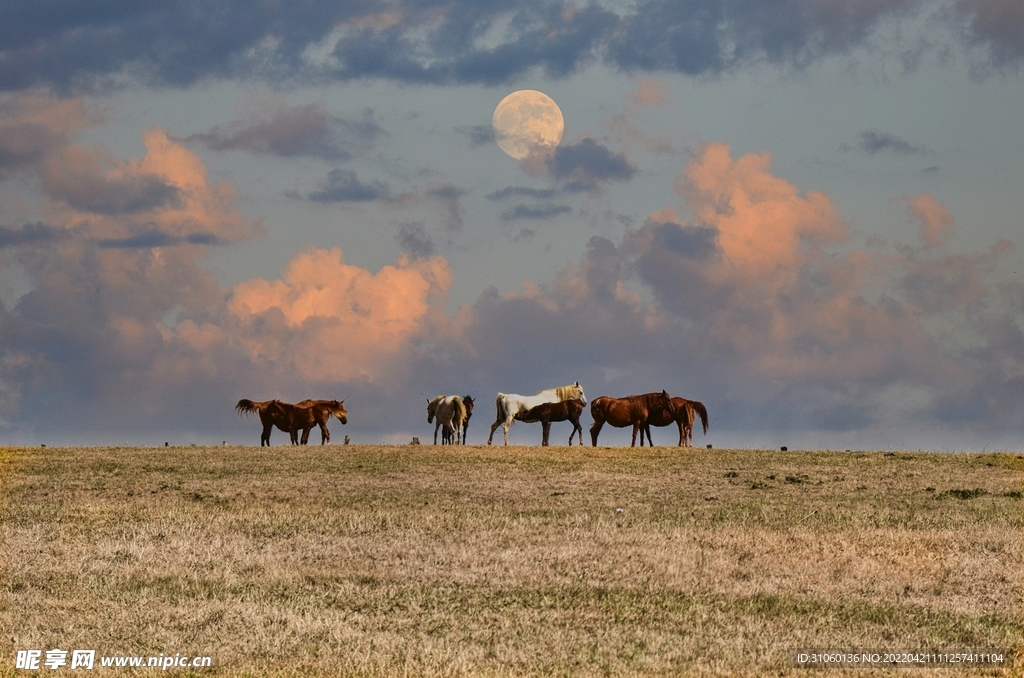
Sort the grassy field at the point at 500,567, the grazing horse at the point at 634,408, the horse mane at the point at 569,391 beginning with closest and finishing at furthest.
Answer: the grassy field at the point at 500,567, the grazing horse at the point at 634,408, the horse mane at the point at 569,391

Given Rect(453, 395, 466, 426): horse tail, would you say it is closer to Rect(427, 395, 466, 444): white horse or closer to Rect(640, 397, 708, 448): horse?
Rect(427, 395, 466, 444): white horse

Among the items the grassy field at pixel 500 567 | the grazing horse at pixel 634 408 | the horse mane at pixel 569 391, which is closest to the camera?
the grassy field at pixel 500 567

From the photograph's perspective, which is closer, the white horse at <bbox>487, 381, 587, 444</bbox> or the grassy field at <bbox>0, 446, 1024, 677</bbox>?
the grassy field at <bbox>0, 446, 1024, 677</bbox>

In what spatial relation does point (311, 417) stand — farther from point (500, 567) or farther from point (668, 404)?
point (500, 567)

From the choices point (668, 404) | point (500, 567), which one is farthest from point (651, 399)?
point (500, 567)

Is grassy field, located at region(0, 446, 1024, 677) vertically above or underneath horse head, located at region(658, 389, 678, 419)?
underneath

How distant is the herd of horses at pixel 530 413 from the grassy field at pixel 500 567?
36.0ft

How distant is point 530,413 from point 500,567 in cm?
2809

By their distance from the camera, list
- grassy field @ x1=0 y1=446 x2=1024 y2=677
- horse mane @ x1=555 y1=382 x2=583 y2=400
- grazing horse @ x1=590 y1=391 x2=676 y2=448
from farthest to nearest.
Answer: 1. horse mane @ x1=555 y1=382 x2=583 y2=400
2. grazing horse @ x1=590 y1=391 x2=676 y2=448
3. grassy field @ x1=0 y1=446 x2=1024 y2=677

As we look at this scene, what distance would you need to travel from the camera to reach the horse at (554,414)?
46.7 metres

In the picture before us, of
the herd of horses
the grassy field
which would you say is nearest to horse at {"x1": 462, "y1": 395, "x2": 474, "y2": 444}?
the herd of horses

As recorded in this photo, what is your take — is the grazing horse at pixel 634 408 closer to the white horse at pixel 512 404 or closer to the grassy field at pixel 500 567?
the white horse at pixel 512 404

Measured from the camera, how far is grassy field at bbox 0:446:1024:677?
1406 centimetres

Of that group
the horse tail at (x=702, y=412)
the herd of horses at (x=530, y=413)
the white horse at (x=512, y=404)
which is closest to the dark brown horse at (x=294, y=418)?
the herd of horses at (x=530, y=413)
